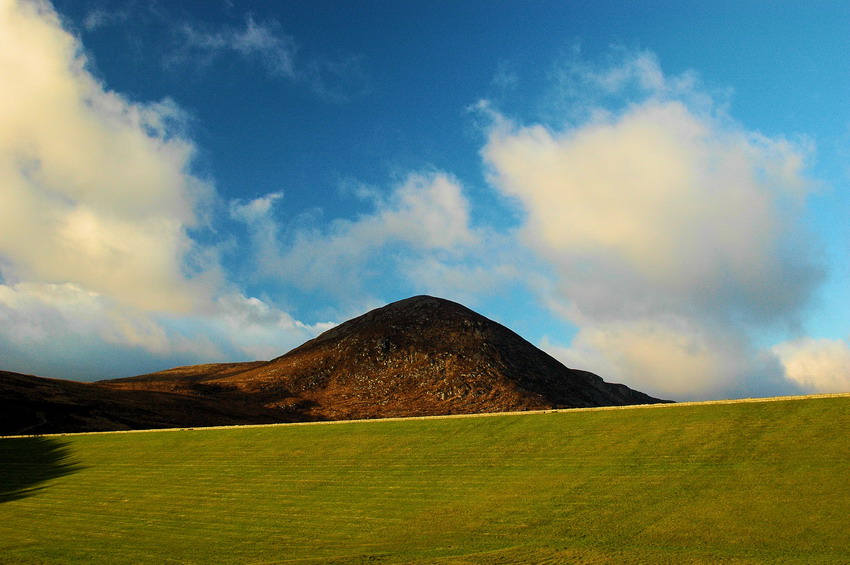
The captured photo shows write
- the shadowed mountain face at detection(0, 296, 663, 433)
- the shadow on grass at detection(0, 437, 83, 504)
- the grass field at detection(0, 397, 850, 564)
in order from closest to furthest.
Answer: the grass field at detection(0, 397, 850, 564)
the shadow on grass at detection(0, 437, 83, 504)
the shadowed mountain face at detection(0, 296, 663, 433)

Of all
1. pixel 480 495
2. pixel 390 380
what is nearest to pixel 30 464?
pixel 480 495

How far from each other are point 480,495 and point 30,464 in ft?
137

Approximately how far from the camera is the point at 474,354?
424 feet

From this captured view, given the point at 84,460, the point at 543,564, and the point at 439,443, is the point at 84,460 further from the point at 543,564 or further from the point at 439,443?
the point at 543,564

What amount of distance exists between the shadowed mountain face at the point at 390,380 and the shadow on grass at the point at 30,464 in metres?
29.4

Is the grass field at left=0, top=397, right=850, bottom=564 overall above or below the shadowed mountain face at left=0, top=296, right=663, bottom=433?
below

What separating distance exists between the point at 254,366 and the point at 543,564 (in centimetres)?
15737

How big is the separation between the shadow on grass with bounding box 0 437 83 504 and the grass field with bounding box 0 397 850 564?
0.37 metres

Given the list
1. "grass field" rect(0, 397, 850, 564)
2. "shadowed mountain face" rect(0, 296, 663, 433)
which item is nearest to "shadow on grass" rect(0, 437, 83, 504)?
"grass field" rect(0, 397, 850, 564)

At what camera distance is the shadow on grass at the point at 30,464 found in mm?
40272

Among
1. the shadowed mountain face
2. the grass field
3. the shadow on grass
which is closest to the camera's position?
the grass field

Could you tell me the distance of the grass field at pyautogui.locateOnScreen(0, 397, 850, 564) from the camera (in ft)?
67.4

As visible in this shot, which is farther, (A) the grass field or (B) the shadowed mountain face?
(B) the shadowed mountain face

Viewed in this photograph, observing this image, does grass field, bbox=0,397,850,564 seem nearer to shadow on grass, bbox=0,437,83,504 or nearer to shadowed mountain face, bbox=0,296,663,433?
shadow on grass, bbox=0,437,83,504
